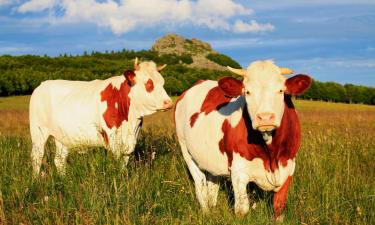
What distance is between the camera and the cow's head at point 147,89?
772cm

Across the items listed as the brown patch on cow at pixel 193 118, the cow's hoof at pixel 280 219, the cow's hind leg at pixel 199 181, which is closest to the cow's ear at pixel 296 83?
the cow's hoof at pixel 280 219

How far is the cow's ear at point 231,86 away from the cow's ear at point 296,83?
52 cm

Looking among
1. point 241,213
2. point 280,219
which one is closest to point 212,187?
point 241,213

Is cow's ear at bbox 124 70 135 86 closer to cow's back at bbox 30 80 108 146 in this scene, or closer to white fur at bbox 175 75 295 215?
cow's back at bbox 30 80 108 146

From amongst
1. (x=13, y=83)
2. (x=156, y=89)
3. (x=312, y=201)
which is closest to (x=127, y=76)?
(x=156, y=89)

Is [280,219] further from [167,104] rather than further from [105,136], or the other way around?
[105,136]

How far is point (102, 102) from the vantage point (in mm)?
8109

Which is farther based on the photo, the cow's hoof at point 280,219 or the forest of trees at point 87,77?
the forest of trees at point 87,77

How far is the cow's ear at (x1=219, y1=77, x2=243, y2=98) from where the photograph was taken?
5086 mm

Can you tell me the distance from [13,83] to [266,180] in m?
74.6

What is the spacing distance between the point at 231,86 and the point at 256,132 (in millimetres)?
580

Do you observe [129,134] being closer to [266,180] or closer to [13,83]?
[266,180]

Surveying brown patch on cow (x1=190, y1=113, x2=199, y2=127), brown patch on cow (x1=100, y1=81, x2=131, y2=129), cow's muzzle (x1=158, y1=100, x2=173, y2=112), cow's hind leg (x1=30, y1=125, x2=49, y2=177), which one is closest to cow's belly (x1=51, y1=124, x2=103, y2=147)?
brown patch on cow (x1=100, y1=81, x2=131, y2=129)

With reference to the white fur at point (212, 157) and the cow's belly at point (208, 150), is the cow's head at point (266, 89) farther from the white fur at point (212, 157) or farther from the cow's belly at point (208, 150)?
the cow's belly at point (208, 150)
